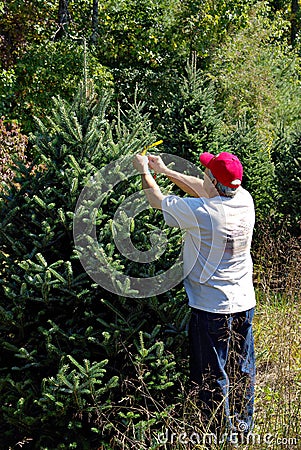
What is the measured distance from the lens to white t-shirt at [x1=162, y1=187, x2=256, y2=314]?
3.42m

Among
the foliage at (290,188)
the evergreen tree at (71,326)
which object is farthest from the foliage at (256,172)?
the evergreen tree at (71,326)

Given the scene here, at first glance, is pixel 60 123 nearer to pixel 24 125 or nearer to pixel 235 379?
pixel 235 379

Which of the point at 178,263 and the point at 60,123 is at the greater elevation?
the point at 60,123

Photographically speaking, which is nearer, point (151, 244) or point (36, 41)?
point (151, 244)

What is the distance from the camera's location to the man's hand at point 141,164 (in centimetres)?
354

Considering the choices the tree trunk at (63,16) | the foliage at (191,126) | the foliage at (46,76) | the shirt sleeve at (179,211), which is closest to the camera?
the shirt sleeve at (179,211)

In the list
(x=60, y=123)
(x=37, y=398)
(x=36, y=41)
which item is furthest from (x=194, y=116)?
(x=36, y=41)

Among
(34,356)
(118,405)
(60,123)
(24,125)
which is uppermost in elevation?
(60,123)

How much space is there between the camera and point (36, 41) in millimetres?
12305

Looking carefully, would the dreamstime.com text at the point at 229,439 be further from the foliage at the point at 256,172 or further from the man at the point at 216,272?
the foliage at the point at 256,172

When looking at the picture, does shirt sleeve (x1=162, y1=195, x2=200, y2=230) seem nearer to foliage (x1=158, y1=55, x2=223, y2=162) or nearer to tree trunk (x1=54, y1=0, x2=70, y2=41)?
foliage (x1=158, y1=55, x2=223, y2=162)

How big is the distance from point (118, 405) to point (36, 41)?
10313mm
